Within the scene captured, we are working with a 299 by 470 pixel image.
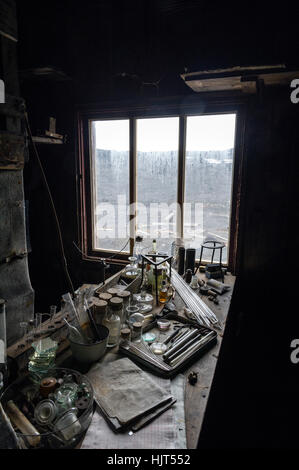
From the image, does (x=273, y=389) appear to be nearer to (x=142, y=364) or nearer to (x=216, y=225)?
(x=216, y=225)

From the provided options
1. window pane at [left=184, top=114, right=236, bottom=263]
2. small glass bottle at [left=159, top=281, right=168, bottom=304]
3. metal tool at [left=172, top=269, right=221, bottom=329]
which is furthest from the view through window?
small glass bottle at [left=159, top=281, right=168, bottom=304]

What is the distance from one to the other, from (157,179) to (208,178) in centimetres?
58

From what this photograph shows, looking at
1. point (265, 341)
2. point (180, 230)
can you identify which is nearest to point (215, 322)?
point (265, 341)

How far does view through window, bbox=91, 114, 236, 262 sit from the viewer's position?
312cm

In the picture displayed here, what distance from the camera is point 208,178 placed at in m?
3.18

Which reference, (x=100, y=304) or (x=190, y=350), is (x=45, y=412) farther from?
(x=190, y=350)

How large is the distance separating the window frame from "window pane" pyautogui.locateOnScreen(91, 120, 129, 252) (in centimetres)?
7

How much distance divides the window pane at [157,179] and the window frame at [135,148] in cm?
7

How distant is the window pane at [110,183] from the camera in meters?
3.49

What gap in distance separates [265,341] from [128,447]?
7.48 feet

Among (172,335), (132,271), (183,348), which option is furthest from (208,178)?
(183,348)

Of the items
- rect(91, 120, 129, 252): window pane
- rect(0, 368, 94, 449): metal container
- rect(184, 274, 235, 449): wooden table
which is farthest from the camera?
rect(91, 120, 129, 252): window pane

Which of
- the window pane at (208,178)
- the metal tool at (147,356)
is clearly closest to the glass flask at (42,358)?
the metal tool at (147,356)

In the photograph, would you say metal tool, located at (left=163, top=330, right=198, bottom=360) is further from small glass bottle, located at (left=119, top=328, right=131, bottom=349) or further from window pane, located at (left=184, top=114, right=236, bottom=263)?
window pane, located at (left=184, top=114, right=236, bottom=263)
